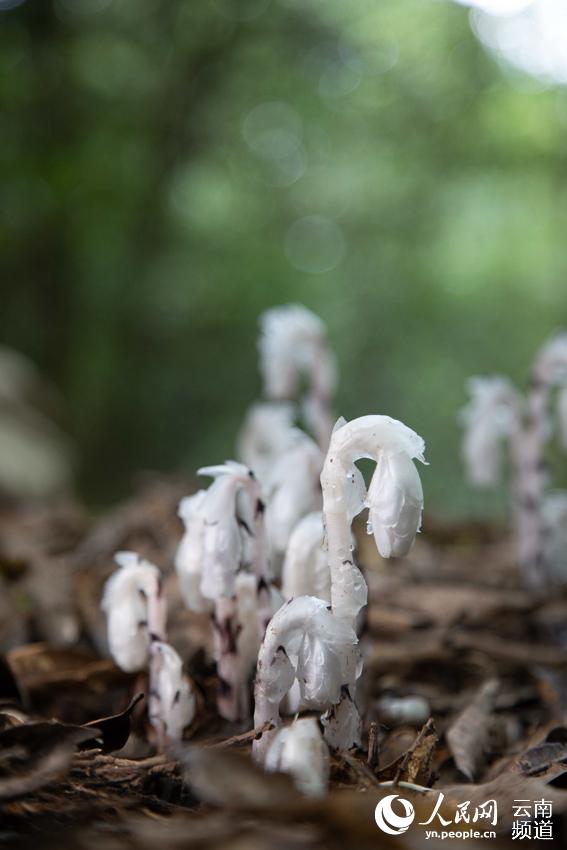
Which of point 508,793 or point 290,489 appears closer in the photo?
point 508,793

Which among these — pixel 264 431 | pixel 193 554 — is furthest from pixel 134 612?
pixel 264 431

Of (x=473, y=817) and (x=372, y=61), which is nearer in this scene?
(x=473, y=817)

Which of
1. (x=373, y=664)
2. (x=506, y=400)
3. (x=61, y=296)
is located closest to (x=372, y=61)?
(x=61, y=296)

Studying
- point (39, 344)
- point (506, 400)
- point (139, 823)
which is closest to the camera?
point (139, 823)

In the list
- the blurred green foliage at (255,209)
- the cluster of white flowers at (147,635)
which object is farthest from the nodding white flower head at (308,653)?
the blurred green foliage at (255,209)

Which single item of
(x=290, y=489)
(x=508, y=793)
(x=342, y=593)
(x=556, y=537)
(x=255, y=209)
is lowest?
(x=508, y=793)

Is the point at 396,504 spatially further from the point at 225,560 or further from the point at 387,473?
the point at 225,560

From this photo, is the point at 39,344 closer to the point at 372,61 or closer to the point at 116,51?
the point at 116,51

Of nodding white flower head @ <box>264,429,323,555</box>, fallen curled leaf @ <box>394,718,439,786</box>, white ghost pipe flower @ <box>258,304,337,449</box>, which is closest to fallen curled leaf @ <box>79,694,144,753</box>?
fallen curled leaf @ <box>394,718,439,786</box>
